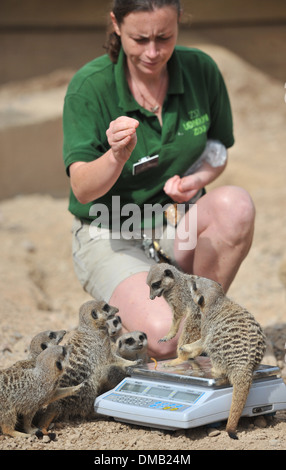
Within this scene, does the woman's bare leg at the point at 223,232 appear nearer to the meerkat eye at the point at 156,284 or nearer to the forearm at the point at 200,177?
the forearm at the point at 200,177

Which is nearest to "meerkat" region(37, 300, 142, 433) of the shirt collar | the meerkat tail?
the meerkat tail

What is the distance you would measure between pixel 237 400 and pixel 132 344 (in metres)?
0.67

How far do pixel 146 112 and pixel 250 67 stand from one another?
560 centimetres

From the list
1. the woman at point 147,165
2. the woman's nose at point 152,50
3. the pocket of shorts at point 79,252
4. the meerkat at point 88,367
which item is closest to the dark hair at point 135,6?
the woman at point 147,165

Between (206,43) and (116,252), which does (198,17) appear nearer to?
(206,43)

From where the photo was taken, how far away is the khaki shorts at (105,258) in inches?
124

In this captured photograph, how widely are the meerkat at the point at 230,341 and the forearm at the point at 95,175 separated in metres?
0.61

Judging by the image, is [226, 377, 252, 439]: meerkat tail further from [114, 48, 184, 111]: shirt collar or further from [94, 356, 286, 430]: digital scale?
[114, 48, 184, 111]: shirt collar

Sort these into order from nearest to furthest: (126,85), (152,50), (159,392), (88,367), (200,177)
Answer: (159,392) → (88,367) → (152,50) → (126,85) → (200,177)

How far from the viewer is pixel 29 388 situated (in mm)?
2264

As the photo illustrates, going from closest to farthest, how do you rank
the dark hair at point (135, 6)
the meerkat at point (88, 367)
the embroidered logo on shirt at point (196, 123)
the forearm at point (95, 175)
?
the meerkat at point (88, 367)
the forearm at point (95, 175)
the dark hair at point (135, 6)
the embroidered logo on shirt at point (196, 123)

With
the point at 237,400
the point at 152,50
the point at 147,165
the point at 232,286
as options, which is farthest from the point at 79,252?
the point at 232,286

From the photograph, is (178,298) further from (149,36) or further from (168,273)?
(149,36)

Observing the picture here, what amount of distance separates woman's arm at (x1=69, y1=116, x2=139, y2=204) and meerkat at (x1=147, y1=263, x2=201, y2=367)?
462 mm
